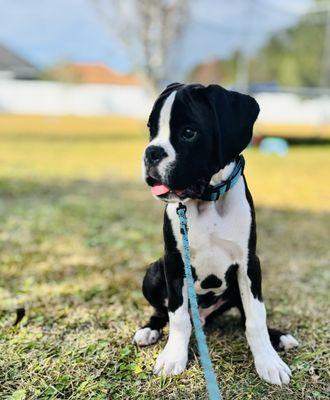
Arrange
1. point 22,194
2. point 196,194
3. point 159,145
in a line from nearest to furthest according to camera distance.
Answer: point 159,145 → point 196,194 → point 22,194

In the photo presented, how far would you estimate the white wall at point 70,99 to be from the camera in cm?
3594

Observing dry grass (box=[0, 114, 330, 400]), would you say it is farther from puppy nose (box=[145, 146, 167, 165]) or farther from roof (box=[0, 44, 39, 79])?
roof (box=[0, 44, 39, 79])

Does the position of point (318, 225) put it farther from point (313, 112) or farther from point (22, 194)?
point (313, 112)

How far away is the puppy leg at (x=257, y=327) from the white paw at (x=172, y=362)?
1.07 ft

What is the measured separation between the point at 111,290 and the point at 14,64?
3882cm

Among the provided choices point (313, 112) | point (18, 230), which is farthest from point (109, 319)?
point (313, 112)

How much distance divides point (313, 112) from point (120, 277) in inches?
1017

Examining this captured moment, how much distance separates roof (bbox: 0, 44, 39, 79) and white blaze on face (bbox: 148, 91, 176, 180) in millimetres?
39337

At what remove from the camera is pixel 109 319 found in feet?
10.3

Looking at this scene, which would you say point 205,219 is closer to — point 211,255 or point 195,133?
point 211,255

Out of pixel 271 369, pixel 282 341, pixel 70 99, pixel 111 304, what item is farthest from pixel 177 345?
pixel 70 99

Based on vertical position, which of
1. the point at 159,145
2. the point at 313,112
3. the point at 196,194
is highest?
the point at 159,145

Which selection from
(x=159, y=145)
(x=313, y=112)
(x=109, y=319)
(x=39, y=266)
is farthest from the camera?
(x=313, y=112)

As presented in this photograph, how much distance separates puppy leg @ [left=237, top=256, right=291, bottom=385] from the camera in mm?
2383
